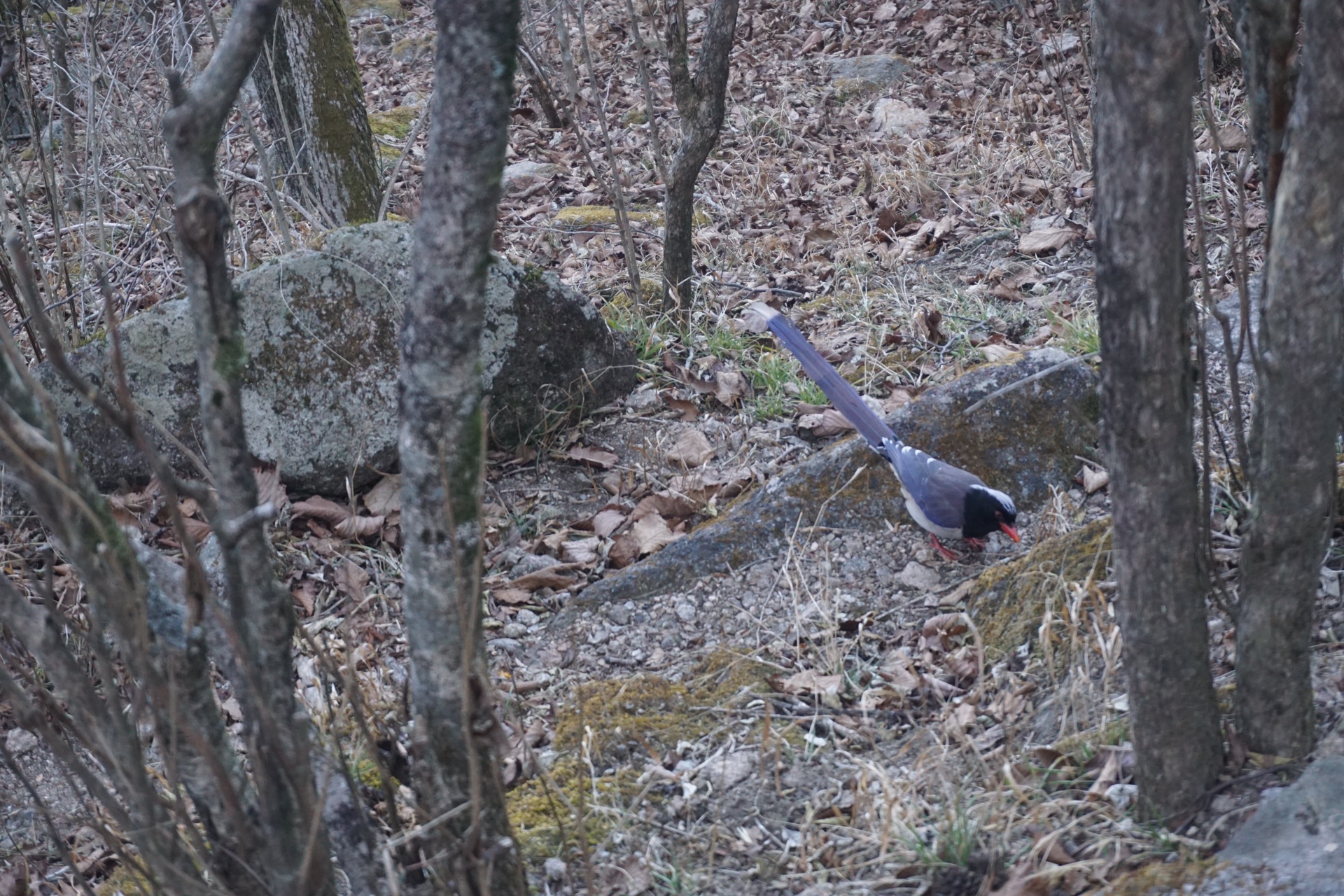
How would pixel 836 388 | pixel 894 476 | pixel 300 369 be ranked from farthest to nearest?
pixel 300 369
pixel 836 388
pixel 894 476

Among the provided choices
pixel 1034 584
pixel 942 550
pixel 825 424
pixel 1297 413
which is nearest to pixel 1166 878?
pixel 1297 413

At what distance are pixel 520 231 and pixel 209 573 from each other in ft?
12.0

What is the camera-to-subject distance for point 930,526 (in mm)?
3355

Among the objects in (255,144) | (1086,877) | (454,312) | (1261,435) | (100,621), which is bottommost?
(1086,877)

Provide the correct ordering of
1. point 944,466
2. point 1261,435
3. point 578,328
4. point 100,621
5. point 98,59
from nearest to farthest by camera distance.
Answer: point 100,621 < point 1261,435 < point 944,466 < point 578,328 < point 98,59

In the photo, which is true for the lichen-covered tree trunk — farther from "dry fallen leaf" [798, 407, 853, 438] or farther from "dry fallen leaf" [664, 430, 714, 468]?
"dry fallen leaf" [798, 407, 853, 438]

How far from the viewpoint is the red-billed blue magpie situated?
3277 mm

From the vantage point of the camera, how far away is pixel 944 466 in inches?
133

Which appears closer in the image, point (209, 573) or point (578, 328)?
point (209, 573)

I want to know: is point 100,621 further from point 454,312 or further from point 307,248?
point 307,248

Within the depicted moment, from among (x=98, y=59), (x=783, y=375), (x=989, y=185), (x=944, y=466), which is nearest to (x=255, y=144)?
(x=98, y=59)

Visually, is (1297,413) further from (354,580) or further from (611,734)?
(354,580)

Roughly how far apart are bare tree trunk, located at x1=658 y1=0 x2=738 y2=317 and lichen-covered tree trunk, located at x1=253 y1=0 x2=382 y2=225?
1518 millimetres

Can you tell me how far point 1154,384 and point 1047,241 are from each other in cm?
412
